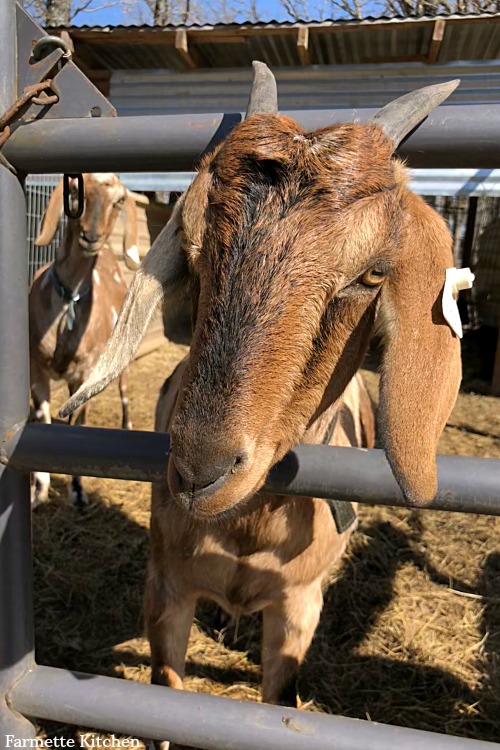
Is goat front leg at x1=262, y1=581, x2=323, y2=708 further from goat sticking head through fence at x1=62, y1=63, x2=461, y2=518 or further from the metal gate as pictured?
goat sticking head through fence at x1=62, y1=63, x2=461, y2=518

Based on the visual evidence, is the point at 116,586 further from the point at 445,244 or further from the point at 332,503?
the point at 445,244

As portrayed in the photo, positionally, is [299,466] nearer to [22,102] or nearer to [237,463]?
[237,463]

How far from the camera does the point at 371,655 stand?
3045 mm

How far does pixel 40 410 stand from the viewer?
4645mm

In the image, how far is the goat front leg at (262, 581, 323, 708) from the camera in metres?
2.21

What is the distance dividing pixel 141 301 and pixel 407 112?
65 cm

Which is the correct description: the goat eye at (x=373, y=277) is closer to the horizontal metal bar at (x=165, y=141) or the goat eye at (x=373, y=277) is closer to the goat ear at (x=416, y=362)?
the goat ear at (x=416, y=362)

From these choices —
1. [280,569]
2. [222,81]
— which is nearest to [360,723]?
[280,569]

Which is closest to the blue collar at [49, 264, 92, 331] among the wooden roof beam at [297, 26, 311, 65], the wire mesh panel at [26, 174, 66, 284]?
the wire mesh panel at [26, 174, 66, 284]

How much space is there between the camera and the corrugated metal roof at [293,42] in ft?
20.0

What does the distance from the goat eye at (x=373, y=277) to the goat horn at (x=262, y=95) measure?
1.34 ft

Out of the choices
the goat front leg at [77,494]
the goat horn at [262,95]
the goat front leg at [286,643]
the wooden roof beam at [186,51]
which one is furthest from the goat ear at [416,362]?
the wooden roof beam at [186,51]

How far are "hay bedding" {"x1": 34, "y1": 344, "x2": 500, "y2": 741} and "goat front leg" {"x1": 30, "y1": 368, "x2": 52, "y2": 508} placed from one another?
100 mm

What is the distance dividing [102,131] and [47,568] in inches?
120
